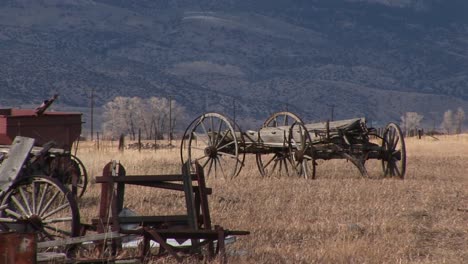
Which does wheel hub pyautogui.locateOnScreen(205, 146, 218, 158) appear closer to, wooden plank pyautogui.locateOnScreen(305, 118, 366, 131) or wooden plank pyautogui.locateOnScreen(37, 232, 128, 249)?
wooden plank pyautogui.locateOnScreen(305, 118, 366, 131)

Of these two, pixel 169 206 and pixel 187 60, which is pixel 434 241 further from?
pixel 187 60

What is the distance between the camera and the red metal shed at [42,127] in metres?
12.7

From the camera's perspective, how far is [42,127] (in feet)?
43.4

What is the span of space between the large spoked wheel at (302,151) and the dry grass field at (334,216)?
2.41 feet

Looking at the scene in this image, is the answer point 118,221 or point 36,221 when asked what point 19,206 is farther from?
point 118,221

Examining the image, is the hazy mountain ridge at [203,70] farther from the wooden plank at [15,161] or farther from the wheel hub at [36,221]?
the wheel hub at [36,221]

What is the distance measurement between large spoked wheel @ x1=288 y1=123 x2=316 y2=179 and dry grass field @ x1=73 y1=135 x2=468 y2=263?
0.73 meters

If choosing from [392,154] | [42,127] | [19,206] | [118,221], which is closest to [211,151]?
[392,154]

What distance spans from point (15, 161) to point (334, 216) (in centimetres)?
421

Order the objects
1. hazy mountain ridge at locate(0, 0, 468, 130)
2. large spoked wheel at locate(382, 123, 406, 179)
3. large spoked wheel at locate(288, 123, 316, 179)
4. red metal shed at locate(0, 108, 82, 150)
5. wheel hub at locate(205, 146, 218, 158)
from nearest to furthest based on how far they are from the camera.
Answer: red metal shed at locate(0, 108, 82, 150)
large spoked wheel at locate(288, 123, 316, 179)
large spoked wheel at locate(382, 123, 406, 179)
wheel hub at locate(205, 146, 218, 158)
hazy mountain ridge at locate(0, 0, 468, 130)

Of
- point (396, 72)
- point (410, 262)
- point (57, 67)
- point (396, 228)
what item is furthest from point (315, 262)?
point (396, 72)

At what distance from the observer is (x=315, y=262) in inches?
306

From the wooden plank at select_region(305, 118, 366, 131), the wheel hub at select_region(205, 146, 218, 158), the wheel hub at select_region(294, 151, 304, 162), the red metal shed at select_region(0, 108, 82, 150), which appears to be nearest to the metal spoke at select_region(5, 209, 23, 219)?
the red metal shed at select_region(0, 108, 82, 150)

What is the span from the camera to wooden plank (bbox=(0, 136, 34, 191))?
329 inches
